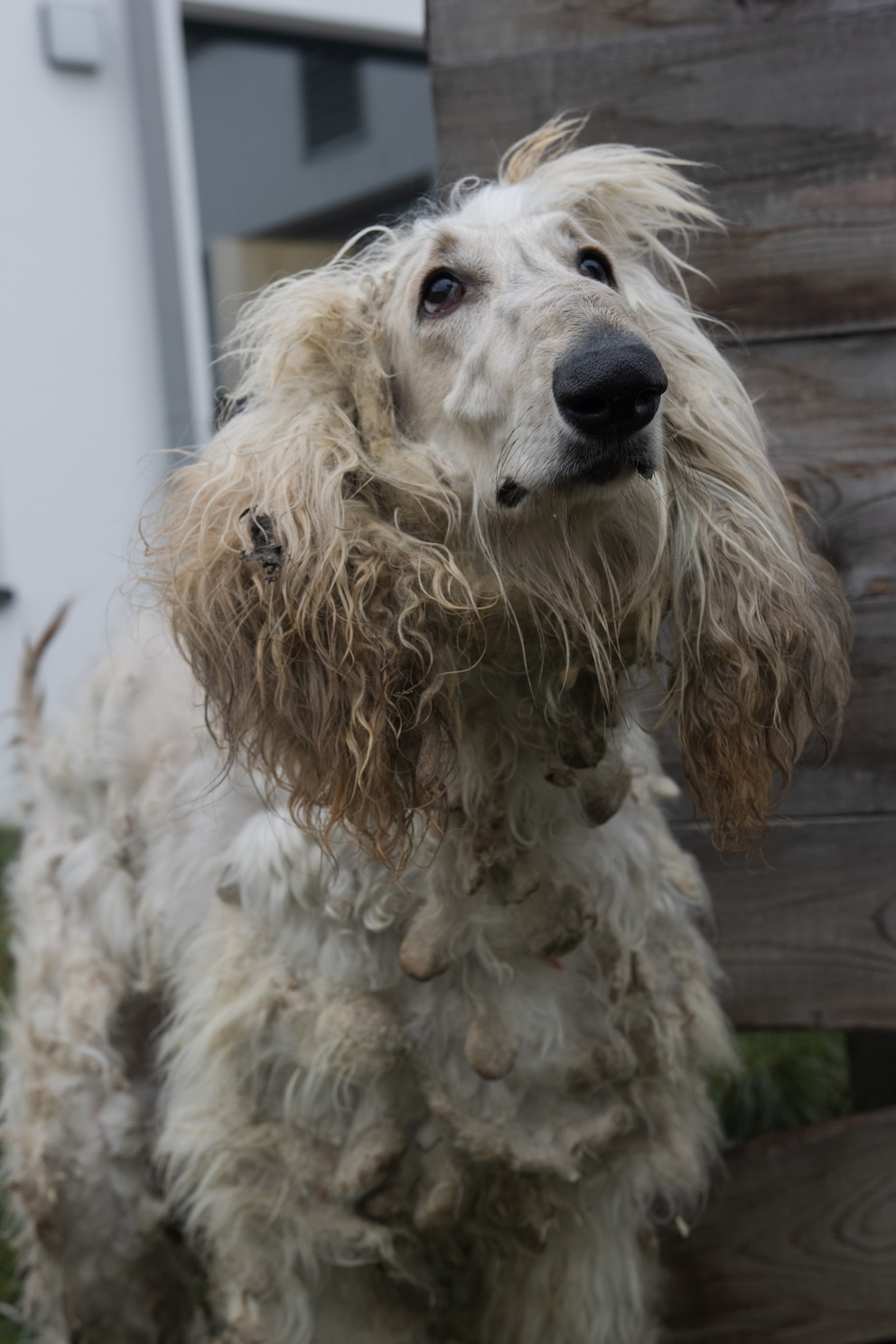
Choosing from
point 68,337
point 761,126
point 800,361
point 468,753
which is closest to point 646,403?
point 468,753

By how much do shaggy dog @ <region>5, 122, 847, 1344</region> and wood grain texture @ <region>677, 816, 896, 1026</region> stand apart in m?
0.40

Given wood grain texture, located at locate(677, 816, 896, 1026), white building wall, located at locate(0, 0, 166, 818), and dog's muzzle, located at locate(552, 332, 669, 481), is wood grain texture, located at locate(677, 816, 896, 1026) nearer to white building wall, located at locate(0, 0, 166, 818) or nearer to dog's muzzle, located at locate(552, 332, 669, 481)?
dog's muzzle, located at locate(552, 332, 669, 481)

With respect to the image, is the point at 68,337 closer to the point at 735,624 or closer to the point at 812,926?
the point at 812,926

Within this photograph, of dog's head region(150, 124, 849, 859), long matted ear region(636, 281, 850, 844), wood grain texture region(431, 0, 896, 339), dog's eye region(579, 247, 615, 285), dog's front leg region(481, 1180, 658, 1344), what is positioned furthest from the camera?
wood grain texture region(431, 0, 896, 339)

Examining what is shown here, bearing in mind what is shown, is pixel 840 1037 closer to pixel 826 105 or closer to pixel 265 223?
pixel 826 105

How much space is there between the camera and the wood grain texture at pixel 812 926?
8.96 feet

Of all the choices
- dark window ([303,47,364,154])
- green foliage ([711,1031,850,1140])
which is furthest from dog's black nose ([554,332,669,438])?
dark window ([303,47,364,154])

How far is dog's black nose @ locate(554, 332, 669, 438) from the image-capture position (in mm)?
1657

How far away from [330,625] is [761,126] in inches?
56.9

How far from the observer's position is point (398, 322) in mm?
2062

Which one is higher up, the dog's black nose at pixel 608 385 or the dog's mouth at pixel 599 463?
the dog's black nose at pixel 608 385

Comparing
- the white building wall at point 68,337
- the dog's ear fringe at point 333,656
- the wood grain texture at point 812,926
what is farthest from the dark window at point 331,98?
the dog's ear fringe at point 333,656

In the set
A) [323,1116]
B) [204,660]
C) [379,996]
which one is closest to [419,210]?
[204,660]

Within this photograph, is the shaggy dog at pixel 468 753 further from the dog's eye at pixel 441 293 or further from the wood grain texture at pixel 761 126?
the wood grain texture at pixel 761 126
